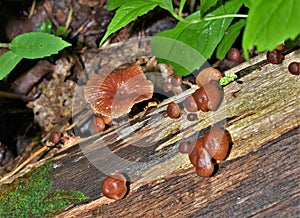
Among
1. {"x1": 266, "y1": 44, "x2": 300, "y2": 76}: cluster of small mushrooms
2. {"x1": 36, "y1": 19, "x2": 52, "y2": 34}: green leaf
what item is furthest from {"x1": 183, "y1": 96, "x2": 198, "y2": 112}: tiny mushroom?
{"x1": 36, "y1": 19, "x2": 52, "y2": 34}: green leaf

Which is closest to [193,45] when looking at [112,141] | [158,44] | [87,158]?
[158,44]

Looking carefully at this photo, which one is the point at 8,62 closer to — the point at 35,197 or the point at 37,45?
the point at 37,45

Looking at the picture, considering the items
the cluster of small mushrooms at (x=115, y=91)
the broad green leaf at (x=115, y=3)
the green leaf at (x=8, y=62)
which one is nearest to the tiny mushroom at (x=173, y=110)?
the cluster of small mushrooms at (x=115, y=91)

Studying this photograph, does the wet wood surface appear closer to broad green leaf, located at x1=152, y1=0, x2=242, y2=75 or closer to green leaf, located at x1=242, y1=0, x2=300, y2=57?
broad green leaf, located at x1=152, y1=0, x2=242, y2=75

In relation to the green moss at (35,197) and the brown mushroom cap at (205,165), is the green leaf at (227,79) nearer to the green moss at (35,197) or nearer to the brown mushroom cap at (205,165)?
the brown mushroom cap at (205,165)

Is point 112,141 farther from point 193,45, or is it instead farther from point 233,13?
point 233,13

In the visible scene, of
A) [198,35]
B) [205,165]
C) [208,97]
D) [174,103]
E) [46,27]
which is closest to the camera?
[205,165]

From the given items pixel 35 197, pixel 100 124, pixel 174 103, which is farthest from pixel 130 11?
pixel 35 197
